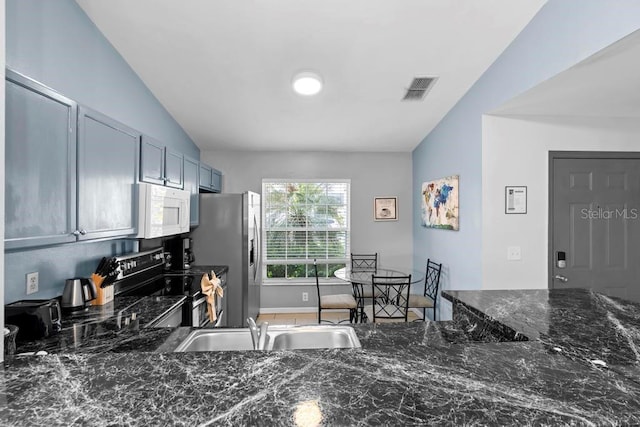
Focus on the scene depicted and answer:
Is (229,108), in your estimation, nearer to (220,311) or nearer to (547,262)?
(220,311)

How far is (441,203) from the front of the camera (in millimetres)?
3900

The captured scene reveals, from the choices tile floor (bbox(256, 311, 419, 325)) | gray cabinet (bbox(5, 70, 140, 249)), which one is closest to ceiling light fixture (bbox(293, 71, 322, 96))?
gray cabinet (bbox(5, 70, 140, 249))

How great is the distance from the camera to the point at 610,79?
2299 mm

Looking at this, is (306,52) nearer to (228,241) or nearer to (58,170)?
(58,170)

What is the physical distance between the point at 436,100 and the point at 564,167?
1332 mm

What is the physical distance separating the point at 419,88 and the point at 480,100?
57 centimetres

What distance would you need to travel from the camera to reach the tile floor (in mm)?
4441

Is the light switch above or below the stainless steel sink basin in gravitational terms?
above

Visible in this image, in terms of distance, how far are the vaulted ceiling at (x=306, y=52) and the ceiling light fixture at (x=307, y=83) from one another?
6 cm

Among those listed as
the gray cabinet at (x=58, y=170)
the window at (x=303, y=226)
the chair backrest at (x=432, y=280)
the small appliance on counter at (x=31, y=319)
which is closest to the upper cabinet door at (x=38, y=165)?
the gray cabinet at (x=58, y=170)

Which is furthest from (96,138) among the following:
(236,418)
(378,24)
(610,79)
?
(610,79)

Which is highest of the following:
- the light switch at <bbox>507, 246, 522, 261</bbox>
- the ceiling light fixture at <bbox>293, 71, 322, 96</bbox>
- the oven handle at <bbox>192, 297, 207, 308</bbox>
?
the ceiling light fixture at <bbox>293, 71, 322, 96</bbox>

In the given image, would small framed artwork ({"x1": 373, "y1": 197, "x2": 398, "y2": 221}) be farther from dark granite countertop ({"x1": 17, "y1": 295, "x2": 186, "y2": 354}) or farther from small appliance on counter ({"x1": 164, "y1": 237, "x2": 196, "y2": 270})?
dark granite countertop ({"x1": 17, "y1": 295, "x2": 186, "y2": 354})

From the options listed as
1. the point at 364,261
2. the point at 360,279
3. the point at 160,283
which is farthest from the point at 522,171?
the point at 160,283
